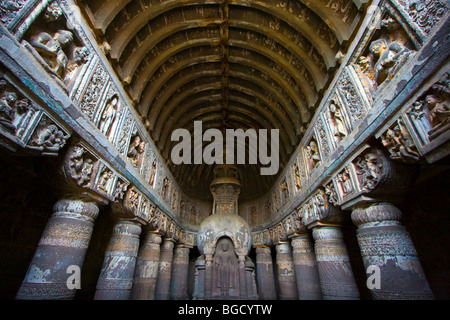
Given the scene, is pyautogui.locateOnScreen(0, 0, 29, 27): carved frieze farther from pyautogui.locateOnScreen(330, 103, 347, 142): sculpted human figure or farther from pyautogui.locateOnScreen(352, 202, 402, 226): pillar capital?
pyautogui.locateOnScreen(352, 202, 402, 226): pillar capital

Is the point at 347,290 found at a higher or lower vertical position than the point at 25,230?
lower

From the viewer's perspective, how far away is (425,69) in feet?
9.87

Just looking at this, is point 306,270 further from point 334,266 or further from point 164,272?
point 164,272

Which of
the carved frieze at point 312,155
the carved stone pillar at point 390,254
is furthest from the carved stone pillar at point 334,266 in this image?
the carved frieze at point 312,155

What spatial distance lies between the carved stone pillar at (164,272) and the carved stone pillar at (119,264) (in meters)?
3.86

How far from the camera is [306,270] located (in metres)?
7.65

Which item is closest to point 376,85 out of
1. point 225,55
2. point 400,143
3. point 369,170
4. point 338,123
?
point 338,123

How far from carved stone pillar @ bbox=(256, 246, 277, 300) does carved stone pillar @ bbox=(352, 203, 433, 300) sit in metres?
8.27

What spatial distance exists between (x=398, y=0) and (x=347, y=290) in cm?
626

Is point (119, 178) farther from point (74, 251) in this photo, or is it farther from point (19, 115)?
point (19, 115)

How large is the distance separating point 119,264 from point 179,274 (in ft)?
20.0

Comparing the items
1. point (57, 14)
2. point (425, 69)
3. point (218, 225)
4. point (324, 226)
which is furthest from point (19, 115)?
point (218, 225)

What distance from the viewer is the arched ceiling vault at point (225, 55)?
5809mm

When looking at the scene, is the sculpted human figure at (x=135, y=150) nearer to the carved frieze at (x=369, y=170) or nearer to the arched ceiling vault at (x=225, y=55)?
the arched ceiling vault at (x=225, y=55)
